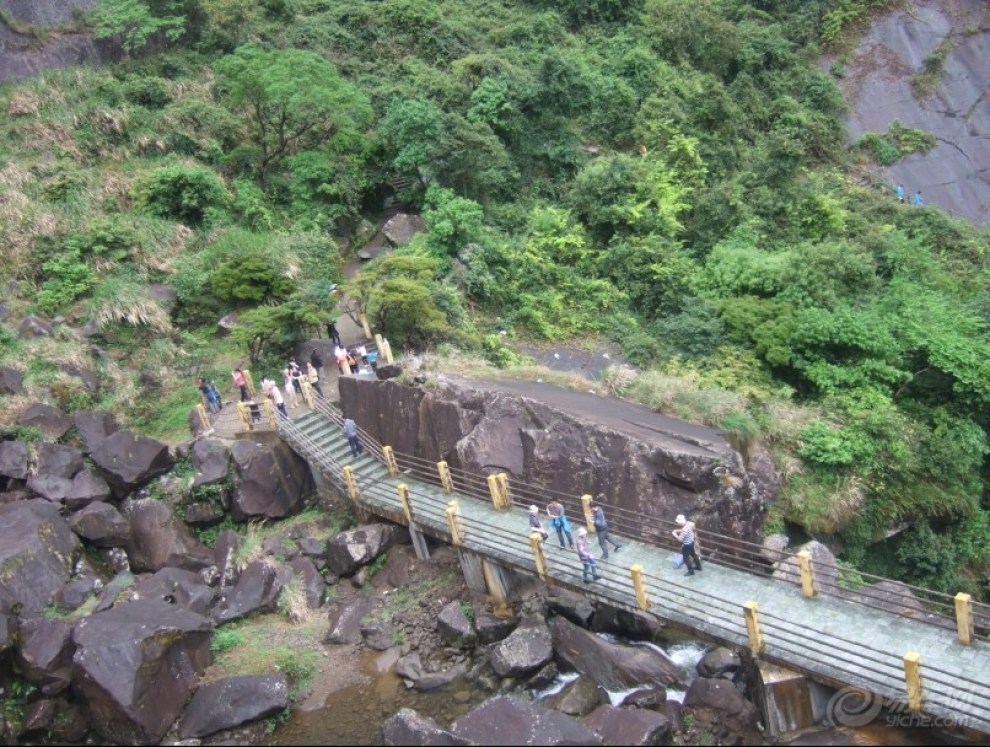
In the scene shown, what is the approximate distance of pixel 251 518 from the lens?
18516 mm

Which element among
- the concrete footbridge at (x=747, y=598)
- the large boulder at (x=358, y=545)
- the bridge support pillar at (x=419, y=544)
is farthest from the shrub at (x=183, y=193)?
the bridge support pillar at (x=419, y=544)

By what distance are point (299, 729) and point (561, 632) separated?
15.4 feet

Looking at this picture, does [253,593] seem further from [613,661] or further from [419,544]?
[613,661]

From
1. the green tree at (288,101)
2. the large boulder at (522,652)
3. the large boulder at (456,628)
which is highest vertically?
the green tree at (288,101)

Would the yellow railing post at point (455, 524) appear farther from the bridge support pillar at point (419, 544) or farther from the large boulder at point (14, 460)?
the large boulder at point (14, 460)

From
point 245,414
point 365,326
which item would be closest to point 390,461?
point 245,414

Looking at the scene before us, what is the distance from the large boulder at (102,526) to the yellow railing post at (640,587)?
11395mm

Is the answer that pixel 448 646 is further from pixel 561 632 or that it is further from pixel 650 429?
pixel 650 429

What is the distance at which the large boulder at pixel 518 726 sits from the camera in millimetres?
10789

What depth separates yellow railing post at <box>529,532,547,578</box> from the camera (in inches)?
532

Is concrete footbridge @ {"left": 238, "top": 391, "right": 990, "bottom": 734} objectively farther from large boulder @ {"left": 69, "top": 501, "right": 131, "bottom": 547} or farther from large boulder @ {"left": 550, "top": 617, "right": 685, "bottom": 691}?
large boulder @ {"left": 69, "top": 501, "right": 131, "bottom": 547}

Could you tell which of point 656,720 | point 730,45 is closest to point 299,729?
point 656,720

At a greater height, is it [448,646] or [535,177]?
[535,177]

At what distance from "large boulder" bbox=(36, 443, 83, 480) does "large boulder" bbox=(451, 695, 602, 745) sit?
12.0m
